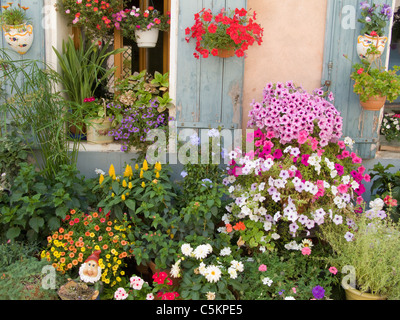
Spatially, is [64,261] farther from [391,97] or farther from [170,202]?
[391,97]

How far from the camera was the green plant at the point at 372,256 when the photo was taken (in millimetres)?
2766

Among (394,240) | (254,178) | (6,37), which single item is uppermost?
(6,37)

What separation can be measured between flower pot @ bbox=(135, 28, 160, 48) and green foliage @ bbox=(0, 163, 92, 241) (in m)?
1.63

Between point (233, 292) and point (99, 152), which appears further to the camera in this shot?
point (99, 152)

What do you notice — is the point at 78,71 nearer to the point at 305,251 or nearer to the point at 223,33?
the point at 223,33

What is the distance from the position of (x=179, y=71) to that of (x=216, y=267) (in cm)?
187

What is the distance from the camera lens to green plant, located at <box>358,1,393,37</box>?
3.81 metres

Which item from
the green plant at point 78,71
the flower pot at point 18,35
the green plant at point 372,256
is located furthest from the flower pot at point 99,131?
the green plant at point 372,256

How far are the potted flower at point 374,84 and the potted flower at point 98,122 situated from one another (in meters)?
2.35

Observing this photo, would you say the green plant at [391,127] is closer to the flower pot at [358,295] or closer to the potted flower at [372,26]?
the potted flower at [372,26]

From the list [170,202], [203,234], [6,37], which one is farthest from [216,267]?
[6,37]

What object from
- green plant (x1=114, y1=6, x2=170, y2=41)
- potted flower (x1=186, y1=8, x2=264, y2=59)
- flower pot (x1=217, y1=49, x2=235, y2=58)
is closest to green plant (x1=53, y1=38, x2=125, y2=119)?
green plant (x1=114, y1=6, x2=170, y2=41)
